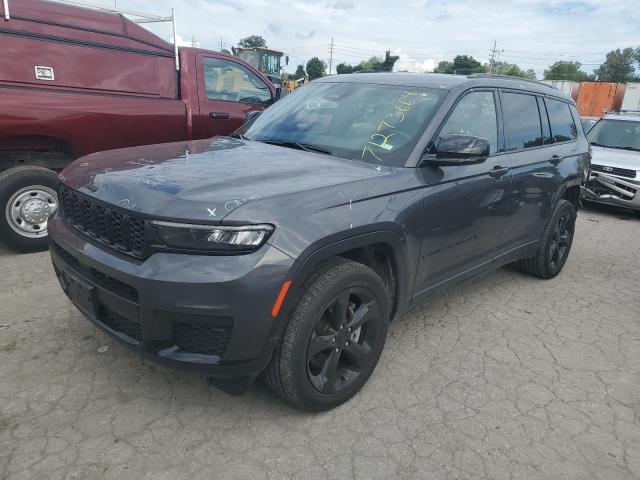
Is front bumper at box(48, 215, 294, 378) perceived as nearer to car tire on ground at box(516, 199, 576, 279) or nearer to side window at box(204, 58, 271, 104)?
car tire on ground at box(516, 199, 576, 279)

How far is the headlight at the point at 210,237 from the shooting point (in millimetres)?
2133

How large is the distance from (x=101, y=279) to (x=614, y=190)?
8.35 metres

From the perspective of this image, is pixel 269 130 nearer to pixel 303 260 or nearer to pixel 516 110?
pixel 303 260

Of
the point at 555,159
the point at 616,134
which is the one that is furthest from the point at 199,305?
the point at 616,134

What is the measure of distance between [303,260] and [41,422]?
1548mm

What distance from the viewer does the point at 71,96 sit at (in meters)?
4.82

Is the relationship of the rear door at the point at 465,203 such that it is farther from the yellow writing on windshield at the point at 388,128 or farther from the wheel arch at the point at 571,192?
the wheel arch at the point at 571,192

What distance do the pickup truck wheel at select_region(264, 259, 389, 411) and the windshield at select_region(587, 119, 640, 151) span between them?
27.0ft

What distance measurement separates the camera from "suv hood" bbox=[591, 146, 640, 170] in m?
8.27

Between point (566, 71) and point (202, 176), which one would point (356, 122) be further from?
point (566, 71)

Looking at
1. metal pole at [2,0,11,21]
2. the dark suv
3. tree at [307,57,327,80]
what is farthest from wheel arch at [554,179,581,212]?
tree at [307,57,327,80]

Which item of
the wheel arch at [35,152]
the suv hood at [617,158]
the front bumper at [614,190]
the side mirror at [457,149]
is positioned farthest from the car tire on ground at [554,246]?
the wheel arch at [35,152]

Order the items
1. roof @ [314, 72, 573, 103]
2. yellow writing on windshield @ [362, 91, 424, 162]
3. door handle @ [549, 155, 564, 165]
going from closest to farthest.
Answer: yellow writing on windshield @ [362, 91, 424, 162] < roof @ [314, 72, 573, 103] < door handle @ [549, 155, 564, 165]

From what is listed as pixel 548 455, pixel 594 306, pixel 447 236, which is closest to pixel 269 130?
pixel 447 236
